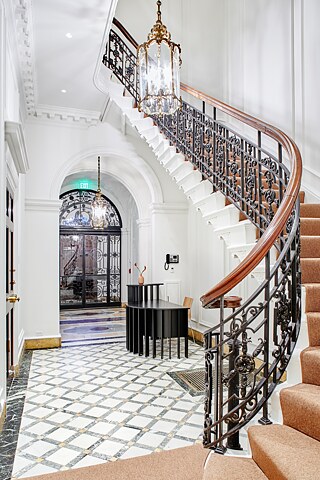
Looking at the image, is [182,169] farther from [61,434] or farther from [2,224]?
[61,434]

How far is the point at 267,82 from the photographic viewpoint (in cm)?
589

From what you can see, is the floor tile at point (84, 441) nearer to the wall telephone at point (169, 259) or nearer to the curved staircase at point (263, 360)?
the curved staircase at point (263, 360)

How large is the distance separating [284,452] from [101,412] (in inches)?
94.7

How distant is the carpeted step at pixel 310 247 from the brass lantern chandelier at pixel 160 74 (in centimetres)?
191

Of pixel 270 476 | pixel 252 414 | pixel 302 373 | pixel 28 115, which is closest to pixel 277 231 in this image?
pixel 302 373

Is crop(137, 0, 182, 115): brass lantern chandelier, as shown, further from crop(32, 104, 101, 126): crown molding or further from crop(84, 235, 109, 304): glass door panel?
crop(84, 235, 109, 304): glass door panel

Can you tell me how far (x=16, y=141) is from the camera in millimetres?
3938

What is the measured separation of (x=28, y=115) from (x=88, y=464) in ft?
19.3

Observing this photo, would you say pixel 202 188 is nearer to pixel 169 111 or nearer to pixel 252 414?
pixel 169 111

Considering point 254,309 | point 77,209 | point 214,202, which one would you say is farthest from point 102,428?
point 77,209

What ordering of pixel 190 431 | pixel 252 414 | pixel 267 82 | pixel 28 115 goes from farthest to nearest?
pixel 28 115, pixel 267 82, pixel 190 431, pixel 252 414

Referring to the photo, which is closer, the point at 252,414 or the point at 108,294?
the point at 252,414

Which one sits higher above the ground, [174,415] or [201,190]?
[201,190]

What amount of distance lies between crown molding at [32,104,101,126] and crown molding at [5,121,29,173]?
8.16 feet
